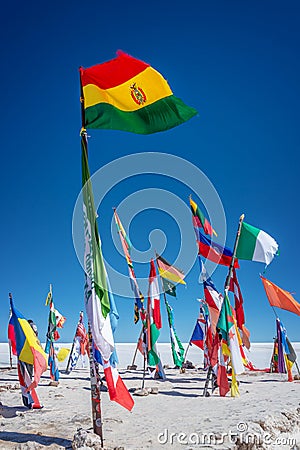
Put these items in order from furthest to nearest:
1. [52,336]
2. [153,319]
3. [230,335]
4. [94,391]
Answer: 1. [52,336]
2. [153,319]
3. [230,335]
4. [94,391]

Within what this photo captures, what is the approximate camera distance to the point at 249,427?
7305 millimetres

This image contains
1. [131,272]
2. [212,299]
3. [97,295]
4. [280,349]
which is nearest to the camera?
[97,295]

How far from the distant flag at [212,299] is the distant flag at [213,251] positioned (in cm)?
87

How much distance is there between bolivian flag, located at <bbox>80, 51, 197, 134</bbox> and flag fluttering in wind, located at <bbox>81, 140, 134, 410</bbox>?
0.72 m

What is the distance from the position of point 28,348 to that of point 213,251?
23.0 ft

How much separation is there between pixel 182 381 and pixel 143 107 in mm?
12554

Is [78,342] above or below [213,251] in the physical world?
below

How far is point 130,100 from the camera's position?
7277 mm

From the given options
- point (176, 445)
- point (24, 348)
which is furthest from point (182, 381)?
point (176, 445)

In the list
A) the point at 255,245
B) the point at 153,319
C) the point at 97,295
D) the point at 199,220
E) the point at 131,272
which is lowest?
the point at 153,319

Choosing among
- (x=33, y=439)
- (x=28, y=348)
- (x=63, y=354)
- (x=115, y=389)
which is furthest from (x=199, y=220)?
(x=63, y=354)

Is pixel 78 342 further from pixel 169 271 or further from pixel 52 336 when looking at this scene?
pixel 169 271

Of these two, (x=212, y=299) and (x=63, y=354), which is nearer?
(x=212, y=299)

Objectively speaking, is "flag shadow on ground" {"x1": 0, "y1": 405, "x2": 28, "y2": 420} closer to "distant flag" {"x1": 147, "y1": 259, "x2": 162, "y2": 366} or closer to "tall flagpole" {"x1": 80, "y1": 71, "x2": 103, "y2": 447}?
"tall flagpole" {"x1": 80, "y1": 71, "x2": 103, "y2": 447}
